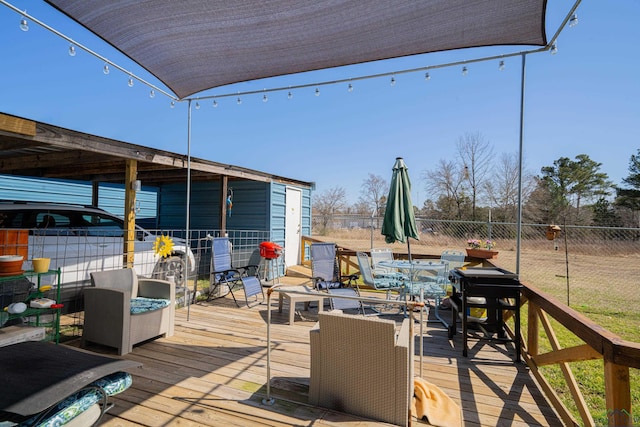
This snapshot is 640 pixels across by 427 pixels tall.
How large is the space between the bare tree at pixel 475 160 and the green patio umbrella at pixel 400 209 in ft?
47.8

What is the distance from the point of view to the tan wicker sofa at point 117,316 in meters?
3.19

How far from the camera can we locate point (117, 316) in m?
3.20

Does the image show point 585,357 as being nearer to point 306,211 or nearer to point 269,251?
point 269,251

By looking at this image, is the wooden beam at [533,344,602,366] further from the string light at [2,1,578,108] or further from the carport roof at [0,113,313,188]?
the carport roof at [0,113,313,188]

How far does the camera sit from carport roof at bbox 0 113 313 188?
3246 mm

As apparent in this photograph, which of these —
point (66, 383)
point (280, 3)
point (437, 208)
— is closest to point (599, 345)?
point (280, 3)

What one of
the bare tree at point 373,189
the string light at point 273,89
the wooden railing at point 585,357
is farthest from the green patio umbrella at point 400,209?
the bare tree at point 373,189

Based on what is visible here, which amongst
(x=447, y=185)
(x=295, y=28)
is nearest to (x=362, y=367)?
(x=295, y=28)

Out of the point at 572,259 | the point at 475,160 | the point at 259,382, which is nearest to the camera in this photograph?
the point at 259,382

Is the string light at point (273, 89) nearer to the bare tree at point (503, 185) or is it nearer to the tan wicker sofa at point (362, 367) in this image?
the tan wicker sofa at point (362, 367)

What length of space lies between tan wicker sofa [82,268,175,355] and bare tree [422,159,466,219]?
695 inches

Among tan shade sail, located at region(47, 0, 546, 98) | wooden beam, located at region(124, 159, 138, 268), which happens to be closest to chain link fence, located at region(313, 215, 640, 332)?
tan shade sail, located at region(47, 0, 546, 98)

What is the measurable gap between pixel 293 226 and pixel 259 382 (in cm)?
623

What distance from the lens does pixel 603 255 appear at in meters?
10.7
